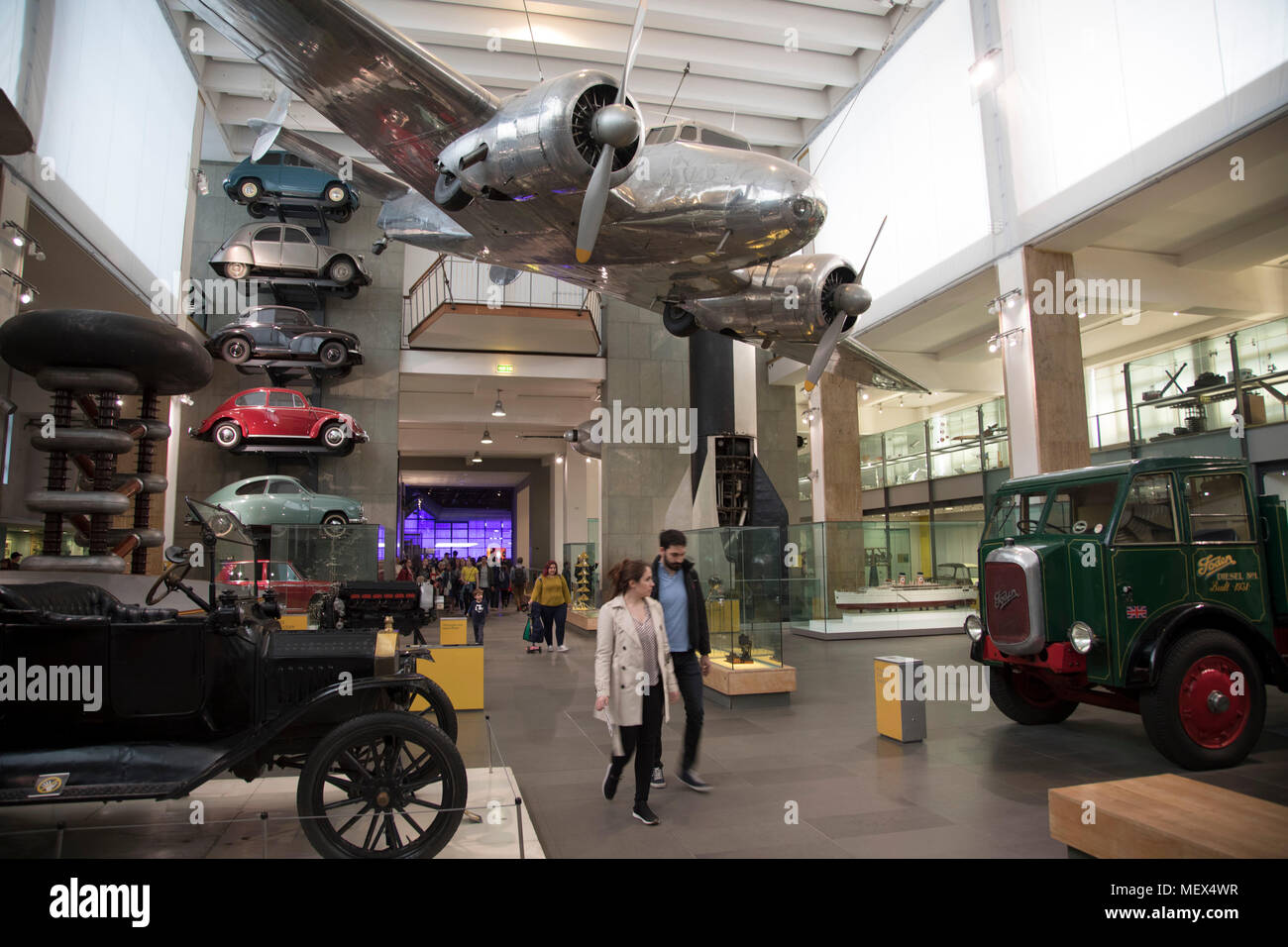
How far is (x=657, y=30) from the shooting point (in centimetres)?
1536

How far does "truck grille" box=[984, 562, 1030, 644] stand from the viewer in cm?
608

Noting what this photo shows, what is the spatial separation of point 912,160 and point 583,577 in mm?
11721

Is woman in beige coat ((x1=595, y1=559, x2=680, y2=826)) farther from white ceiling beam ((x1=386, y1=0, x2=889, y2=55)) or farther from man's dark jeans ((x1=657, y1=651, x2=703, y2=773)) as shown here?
white ceiling beam ((x1=386, y1=0, x2=889, y2=55))

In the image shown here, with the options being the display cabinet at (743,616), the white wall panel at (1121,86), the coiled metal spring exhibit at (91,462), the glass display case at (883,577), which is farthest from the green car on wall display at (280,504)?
the white wall panel at (1121,86)

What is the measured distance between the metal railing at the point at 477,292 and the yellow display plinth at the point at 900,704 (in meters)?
12.9

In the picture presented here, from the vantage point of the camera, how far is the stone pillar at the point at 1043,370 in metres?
11.9

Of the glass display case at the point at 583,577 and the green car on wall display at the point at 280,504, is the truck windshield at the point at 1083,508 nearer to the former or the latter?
the glass display case at the point at 583,577

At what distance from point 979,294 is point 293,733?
597 inches

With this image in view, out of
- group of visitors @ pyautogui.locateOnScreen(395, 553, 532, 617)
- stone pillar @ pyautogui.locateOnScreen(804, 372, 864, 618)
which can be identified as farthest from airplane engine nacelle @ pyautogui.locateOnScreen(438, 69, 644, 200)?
stone pillar @ pyautogui.locateOnScreen(804, 372, 864, 618)

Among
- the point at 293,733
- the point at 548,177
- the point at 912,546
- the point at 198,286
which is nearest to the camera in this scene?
the point at 293,733

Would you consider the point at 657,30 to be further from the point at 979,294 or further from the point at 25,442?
the point at 25,442

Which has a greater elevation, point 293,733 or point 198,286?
point 198,286

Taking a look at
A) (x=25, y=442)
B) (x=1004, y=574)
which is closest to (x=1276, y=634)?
(x=1004, y=574)
